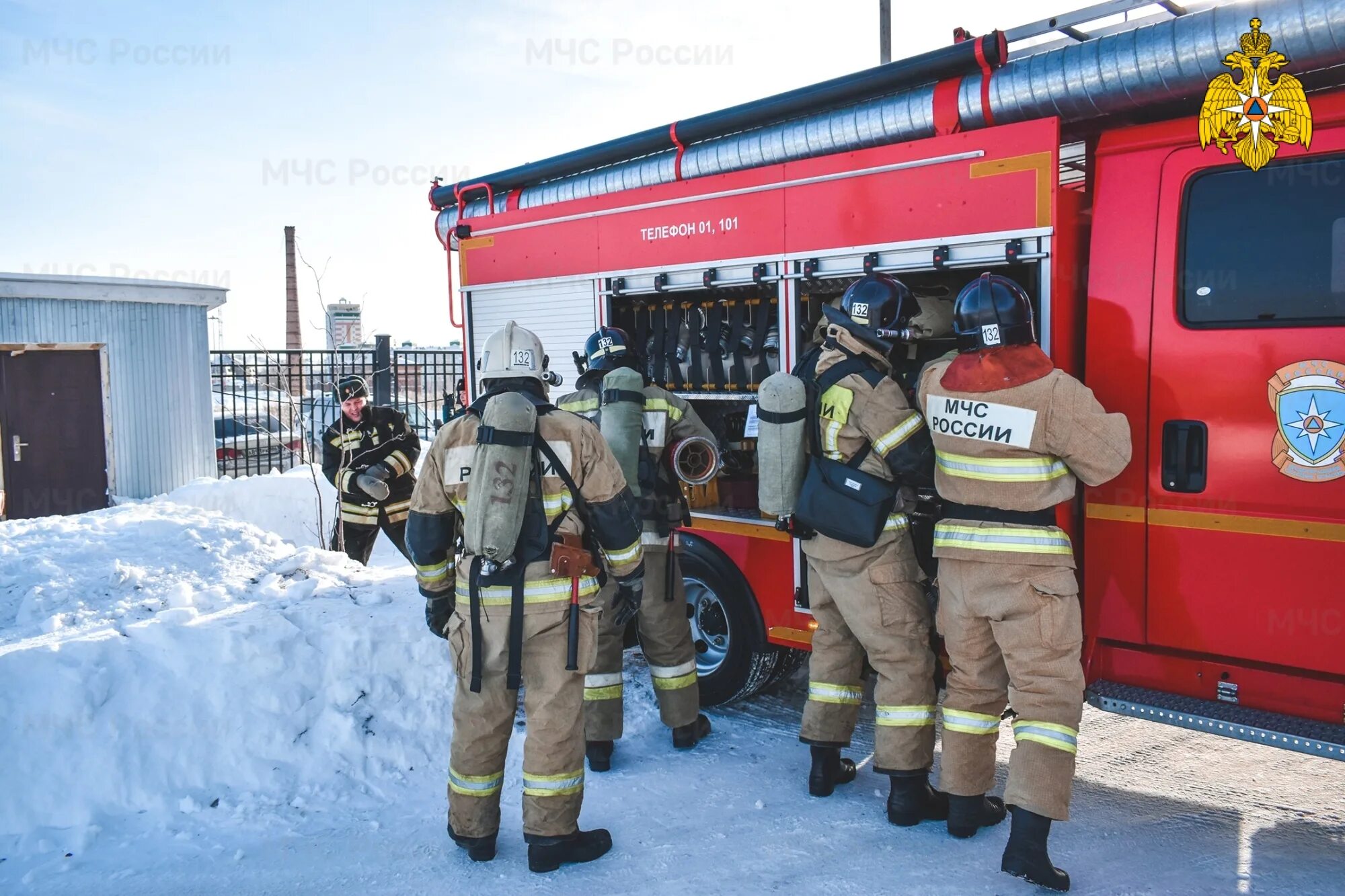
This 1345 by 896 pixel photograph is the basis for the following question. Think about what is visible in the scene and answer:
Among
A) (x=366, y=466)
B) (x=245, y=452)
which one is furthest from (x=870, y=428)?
(x=245, y=452)

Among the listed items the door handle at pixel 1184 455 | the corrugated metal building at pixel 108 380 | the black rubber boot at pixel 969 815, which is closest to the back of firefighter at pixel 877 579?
the black rubber boot at pixel 969 815

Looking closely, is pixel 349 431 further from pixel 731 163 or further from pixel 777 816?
pixel 777 816

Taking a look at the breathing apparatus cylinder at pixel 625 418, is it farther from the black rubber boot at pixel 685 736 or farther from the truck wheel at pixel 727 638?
the black rubber boot at pixel 685 736

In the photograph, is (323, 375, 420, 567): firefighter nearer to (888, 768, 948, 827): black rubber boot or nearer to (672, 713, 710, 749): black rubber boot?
(672, 713, 710, 749): black rubber boot

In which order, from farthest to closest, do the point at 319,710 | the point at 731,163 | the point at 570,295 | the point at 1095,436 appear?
the point at 570,295
the point at 731,163
the point at 319,710
the point at 1095,436

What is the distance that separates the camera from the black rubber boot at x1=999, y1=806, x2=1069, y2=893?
3.08 meters

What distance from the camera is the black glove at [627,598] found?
12.0ft

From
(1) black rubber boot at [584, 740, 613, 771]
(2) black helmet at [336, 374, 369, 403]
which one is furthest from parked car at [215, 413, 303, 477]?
(1) black rubber boot at [584, 740, 613, 771]

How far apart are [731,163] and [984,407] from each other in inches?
81.8

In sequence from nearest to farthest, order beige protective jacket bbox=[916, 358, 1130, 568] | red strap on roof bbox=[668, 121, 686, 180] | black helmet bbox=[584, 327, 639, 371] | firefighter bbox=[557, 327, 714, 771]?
1. beige protective jacket bbox=[916, 358, 1130, 568]
2. firefighter bbox=[557, 327, 714, 771]
3. black helmet bbox=[584, 327, 639, 371]
4. red strap on roof bbox=[668, 121, 686, 180]

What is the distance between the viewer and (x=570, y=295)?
536 cm

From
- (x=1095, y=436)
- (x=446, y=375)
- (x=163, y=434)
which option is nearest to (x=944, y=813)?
(x=1095, y=436)

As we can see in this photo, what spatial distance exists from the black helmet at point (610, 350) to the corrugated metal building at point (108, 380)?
10044 millimetres

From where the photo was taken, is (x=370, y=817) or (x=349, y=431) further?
(x=349, y=431)
